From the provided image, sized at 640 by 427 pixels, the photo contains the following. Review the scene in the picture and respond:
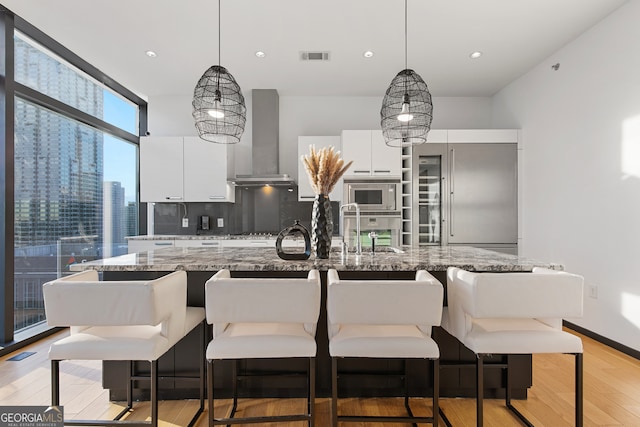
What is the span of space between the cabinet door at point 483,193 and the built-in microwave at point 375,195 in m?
0.72

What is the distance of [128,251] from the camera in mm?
4398

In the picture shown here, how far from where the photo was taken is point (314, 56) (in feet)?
12.0

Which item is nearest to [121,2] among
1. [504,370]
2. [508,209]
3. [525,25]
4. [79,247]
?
[79,247]

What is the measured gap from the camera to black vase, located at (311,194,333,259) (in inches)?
84.6

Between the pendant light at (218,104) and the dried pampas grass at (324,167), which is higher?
the pendant light at (218,104)

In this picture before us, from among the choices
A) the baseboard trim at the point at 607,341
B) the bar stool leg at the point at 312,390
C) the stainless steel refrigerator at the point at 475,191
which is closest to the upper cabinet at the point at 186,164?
the stainless steel refrigerator at the point at 475,191

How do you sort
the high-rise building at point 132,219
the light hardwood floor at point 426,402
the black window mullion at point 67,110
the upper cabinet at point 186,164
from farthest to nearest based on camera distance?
the high-rise building at point 132,219 < the upper cabinet at point 186,164 < the black window mullion at point 67,110 < the light hardwood floor at point 426,402

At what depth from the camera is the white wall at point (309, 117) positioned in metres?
4.92

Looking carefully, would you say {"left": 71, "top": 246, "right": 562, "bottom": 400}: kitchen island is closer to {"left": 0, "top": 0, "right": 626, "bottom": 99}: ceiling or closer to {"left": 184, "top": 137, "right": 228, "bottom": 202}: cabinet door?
{"left": 0, "top": 0, "right": 626, "bottom": 99}: ceiling

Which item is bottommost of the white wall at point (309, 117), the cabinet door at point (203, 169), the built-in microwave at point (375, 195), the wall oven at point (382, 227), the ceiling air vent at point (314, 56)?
the wall oven at point (382, 227)

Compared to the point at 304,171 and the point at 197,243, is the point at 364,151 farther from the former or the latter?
the point at 197,243

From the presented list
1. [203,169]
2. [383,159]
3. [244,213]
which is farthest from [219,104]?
[244,213]

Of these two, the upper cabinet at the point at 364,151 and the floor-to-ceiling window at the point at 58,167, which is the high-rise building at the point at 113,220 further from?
the upper cabinet at the point at 364,151

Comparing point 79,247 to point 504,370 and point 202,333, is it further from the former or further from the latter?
point 504,370
